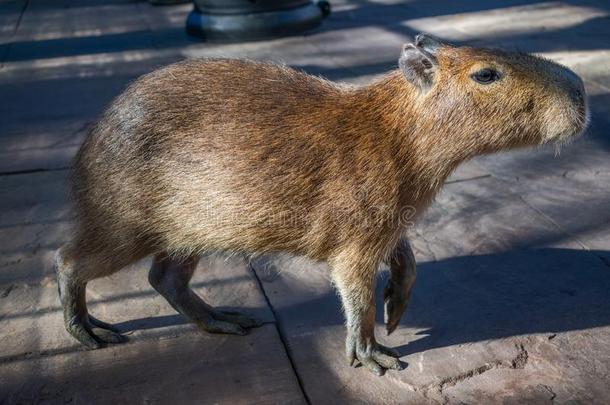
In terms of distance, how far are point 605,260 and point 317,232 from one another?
146 centimetres

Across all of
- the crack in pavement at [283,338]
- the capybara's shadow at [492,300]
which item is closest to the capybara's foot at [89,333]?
the capybara's shadow at [492,300]

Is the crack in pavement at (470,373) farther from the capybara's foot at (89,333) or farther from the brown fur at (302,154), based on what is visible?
the capybara's foot at (89,333)

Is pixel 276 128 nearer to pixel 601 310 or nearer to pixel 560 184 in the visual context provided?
pixel 601 310

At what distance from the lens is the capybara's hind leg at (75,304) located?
10.0ft

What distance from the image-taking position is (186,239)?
2.97 meters

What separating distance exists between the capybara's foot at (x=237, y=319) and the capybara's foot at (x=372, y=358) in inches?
18.1

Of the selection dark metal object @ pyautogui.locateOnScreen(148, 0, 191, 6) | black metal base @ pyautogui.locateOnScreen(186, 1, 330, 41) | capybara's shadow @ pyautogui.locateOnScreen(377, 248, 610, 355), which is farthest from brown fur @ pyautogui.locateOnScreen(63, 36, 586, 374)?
dark metal object @ pyautogui.locateOnScreen(148, 0, 191, 6)

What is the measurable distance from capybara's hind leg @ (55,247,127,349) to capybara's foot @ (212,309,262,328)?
39 cm

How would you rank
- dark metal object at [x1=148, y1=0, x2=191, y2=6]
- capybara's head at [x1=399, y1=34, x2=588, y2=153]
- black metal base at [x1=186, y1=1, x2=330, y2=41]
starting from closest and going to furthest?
capybara's head at [x1=399, y1=34, x2=588, y2=153], black metal base at [x1=186, y1=1, x2=330, y2=41], dark metal object at [x1=148, y1=0, x2=191, y2=6]

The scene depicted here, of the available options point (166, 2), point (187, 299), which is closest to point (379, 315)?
point (187, 299)

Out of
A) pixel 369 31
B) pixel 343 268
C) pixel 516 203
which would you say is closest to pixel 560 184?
pixel 516 203

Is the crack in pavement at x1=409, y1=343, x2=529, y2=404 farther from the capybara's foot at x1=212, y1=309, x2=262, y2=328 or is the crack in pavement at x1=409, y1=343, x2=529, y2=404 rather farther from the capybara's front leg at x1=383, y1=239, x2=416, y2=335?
the capybara's foot at x1=212, y1=309, x2=262, y2=328

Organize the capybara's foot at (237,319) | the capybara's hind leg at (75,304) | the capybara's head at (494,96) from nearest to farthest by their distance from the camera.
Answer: the capybara's head at (494,96)
the capybara's hind leg at (75,304)
the capybara's foot at (237,319)

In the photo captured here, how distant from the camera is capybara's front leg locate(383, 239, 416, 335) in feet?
10.1
